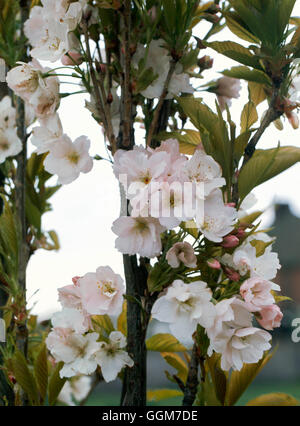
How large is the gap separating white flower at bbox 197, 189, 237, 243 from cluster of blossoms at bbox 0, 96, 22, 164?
0.44 metres

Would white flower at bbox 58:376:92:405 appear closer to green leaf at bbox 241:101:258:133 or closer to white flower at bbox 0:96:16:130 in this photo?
white flower at bbox 0:96:16:130

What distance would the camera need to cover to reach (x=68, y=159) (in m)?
0.76

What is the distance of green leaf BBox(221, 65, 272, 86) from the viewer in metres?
0.79

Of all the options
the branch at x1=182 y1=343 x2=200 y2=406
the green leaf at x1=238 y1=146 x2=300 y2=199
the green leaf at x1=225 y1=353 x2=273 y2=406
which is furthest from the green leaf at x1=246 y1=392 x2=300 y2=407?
the green leaf at x1=238 y1=146 x2=300 y2=199

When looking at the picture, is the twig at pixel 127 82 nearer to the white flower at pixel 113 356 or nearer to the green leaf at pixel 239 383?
the white flower at pixel 113 356

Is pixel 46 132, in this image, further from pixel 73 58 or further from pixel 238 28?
pixel 238 28

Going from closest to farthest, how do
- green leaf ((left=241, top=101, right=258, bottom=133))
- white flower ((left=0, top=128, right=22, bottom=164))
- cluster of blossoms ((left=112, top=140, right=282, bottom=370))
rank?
cluster of blossoms ((left=112, top=140, right=282, bottom=370)), green leaf ((left=241, top=101, right=258, bottom=133)), white flower ((left=0, top=128, right=22, bottom=164))

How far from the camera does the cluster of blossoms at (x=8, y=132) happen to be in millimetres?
970

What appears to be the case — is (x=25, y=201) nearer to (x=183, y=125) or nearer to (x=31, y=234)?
(x=31, y=234)

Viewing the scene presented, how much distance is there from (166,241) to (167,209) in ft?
0.41

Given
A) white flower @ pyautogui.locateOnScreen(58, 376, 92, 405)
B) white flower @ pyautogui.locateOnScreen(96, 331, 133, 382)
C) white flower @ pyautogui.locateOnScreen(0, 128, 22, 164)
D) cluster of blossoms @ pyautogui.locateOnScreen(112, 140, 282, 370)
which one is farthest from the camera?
white flower @ pyautogui.locateOnScreen(58, 376, 92, 405)

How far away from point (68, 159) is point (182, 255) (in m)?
0.22

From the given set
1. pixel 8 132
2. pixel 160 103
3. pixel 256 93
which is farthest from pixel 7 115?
pixel 256 93

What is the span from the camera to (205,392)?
89 cm
